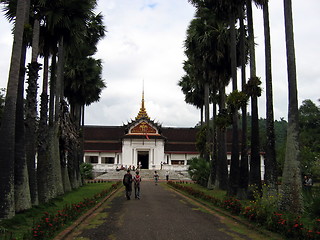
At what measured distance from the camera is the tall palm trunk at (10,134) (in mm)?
9281

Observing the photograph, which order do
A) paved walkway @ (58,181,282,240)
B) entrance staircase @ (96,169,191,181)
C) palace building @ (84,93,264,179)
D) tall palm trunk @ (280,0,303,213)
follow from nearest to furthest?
paved walkway @ (58,181,282,240) < tall palm trunk @ (280,0,303,213) < entrance staircase @ (96,169,191,181) < palace building @ (84,93,264,179)

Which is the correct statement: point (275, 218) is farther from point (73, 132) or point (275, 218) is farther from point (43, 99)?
point (73, 132)

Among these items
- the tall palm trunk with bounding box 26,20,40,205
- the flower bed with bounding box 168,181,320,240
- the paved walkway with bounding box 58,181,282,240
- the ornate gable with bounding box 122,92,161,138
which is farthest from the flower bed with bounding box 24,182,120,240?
the ornate gable with bounding box 122,92,161,138

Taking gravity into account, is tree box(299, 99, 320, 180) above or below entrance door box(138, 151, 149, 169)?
above

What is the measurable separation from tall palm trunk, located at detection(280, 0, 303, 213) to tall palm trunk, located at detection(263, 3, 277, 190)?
1.49m

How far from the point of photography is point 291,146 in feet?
36.6

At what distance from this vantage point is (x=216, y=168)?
2208 cm

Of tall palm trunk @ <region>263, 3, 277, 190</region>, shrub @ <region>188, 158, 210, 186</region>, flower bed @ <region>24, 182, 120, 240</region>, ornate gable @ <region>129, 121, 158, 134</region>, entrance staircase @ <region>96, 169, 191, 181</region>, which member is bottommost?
entrance staircase @ <region>96, 169, 191, 181</region>

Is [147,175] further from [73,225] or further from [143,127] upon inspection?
[73,225]

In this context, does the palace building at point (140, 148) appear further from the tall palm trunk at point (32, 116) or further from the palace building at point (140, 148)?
the tall palm trunk at point (32, 116)

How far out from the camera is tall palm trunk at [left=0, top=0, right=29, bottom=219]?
928 centimetres

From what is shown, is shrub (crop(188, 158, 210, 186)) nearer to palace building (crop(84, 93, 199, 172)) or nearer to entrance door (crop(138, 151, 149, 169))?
palace building (crop(84, 93, 199, 172))

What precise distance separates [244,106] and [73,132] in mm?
10351

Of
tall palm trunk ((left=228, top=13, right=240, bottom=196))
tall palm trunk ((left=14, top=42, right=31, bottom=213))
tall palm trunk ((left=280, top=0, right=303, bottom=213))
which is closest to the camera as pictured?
tall palm trunk ((left=14, top=42, right=31, bottom=213))
